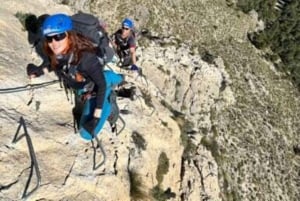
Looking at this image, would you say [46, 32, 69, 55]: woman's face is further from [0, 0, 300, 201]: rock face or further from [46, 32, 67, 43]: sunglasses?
[0, 0, 300, 201]: rock face

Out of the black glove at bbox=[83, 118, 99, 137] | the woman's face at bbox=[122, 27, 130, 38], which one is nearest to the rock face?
the black glove at bbox=[83, 118, 99, 137]

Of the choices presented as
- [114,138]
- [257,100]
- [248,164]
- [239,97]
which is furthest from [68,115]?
[257,100]

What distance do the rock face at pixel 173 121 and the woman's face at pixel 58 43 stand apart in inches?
101

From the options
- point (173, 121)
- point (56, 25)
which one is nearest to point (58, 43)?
point (56, 25)

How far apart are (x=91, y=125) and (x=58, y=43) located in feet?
9.20

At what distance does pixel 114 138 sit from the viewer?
14.8 m

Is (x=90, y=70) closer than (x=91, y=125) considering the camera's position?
Answer: Yes

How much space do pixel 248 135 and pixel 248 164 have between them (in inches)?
157

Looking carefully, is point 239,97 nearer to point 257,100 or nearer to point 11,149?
point 257,100

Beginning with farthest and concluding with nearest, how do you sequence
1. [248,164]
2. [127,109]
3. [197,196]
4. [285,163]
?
[285,163], [248,164], [197,196], [127,109]

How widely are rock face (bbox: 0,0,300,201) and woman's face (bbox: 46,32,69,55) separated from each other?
257 centimetres

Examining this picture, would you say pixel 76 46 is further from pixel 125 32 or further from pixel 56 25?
pixel 125 32

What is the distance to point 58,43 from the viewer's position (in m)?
10.5

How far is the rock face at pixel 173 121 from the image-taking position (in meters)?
12.8
